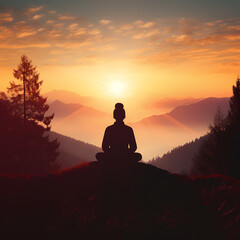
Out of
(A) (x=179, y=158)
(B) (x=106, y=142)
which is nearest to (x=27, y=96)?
(B) (x=106, y=142)

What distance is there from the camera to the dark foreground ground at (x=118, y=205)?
7.36m

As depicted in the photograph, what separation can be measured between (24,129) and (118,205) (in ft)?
Result: 68.7

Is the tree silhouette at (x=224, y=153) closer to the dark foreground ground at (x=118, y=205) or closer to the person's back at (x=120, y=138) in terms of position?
the dark foreground ground at (x=118, y=205)

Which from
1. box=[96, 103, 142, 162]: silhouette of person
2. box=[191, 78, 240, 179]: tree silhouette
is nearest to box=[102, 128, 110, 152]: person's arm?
box=[96, 103, 142, 162]: silhouette of person

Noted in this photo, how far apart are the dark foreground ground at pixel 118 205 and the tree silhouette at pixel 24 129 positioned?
56.6 ft

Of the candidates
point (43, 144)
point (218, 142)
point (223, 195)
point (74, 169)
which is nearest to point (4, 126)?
point (43, 144)

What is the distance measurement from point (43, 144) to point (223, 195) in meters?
22.5

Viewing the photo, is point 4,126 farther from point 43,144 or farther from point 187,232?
point 187,232

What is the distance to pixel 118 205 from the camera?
8594 mm

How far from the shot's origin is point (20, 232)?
295 inches

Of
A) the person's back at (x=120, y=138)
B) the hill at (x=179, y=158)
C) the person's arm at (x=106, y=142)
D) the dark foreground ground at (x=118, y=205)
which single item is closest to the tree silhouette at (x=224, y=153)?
the dark foreground ground at (x=118, y=205)

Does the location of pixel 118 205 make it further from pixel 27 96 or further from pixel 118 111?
pixel 27 96

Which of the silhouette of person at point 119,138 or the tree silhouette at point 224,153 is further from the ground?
the silhouette of person at point 119,138

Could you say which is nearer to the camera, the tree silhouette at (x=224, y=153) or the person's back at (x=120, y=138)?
the person's back at (x=120, y=138)
